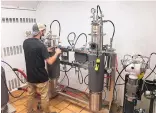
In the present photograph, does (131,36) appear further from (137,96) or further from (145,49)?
(137,96)

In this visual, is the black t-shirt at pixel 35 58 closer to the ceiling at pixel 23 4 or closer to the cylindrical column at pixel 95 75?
the cylindrical column at pixel 95 75

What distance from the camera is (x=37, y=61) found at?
1996mm

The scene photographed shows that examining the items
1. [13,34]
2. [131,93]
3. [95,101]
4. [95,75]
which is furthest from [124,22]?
[13,34]

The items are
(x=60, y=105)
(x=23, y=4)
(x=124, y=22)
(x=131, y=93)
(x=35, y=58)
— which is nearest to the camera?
(x=131, y=93)

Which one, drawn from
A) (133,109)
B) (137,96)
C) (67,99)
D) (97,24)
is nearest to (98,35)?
(97,24)

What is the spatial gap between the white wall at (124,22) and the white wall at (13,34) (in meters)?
0.77

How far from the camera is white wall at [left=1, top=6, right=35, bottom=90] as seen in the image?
9.04 feet

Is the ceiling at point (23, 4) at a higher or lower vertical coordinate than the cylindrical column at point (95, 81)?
higher

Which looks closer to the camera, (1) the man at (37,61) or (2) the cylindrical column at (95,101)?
(1) the man at (37,61)

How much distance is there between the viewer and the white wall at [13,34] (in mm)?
2755

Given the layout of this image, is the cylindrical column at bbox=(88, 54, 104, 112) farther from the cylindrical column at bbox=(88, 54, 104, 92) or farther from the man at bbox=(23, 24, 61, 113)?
the man at bbox=(23, 24, 61, 113)

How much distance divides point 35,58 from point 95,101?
3.59ft

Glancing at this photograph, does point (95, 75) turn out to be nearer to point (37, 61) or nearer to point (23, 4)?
point (37, 61)

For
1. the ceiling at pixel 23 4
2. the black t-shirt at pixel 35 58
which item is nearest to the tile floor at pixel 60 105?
the black t-shirt at pixel 35 58
